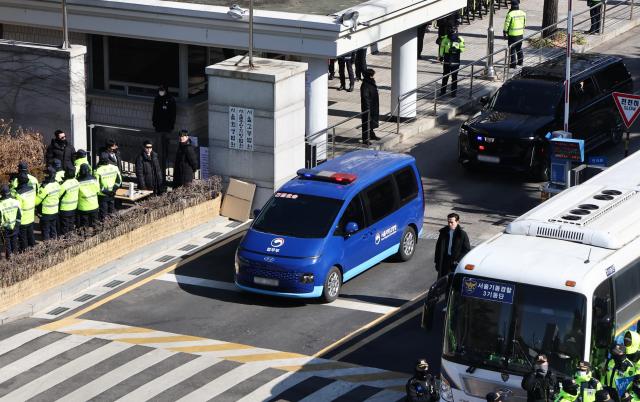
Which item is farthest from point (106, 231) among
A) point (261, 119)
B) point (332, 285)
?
point (332, 285)

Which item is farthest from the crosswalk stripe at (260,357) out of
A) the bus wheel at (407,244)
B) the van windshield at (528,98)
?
the van windshield at (528,98)

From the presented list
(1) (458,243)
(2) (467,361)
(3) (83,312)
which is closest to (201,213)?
(3) (83,312)

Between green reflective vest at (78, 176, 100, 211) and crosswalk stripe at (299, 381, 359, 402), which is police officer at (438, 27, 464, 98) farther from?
crosswalk stripe at (299, 381, 359, 402)

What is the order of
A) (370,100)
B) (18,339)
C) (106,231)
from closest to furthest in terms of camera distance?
(18,339)
(106,231)
(370,100)

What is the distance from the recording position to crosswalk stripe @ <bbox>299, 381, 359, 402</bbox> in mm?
18875

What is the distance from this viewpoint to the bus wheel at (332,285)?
22206mm

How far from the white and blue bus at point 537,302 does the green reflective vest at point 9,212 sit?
953cm

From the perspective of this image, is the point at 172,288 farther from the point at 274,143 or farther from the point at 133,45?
the point at 133,45

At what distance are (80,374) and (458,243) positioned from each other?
6214 mm

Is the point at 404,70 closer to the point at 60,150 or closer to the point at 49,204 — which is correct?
the point at 60,150

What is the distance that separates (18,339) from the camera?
21.0 metres

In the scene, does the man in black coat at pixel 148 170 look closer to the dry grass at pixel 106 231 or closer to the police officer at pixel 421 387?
the dry grass at pixel 106 231

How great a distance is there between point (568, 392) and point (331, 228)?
7.89 meters

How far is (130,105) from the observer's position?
33.2m
